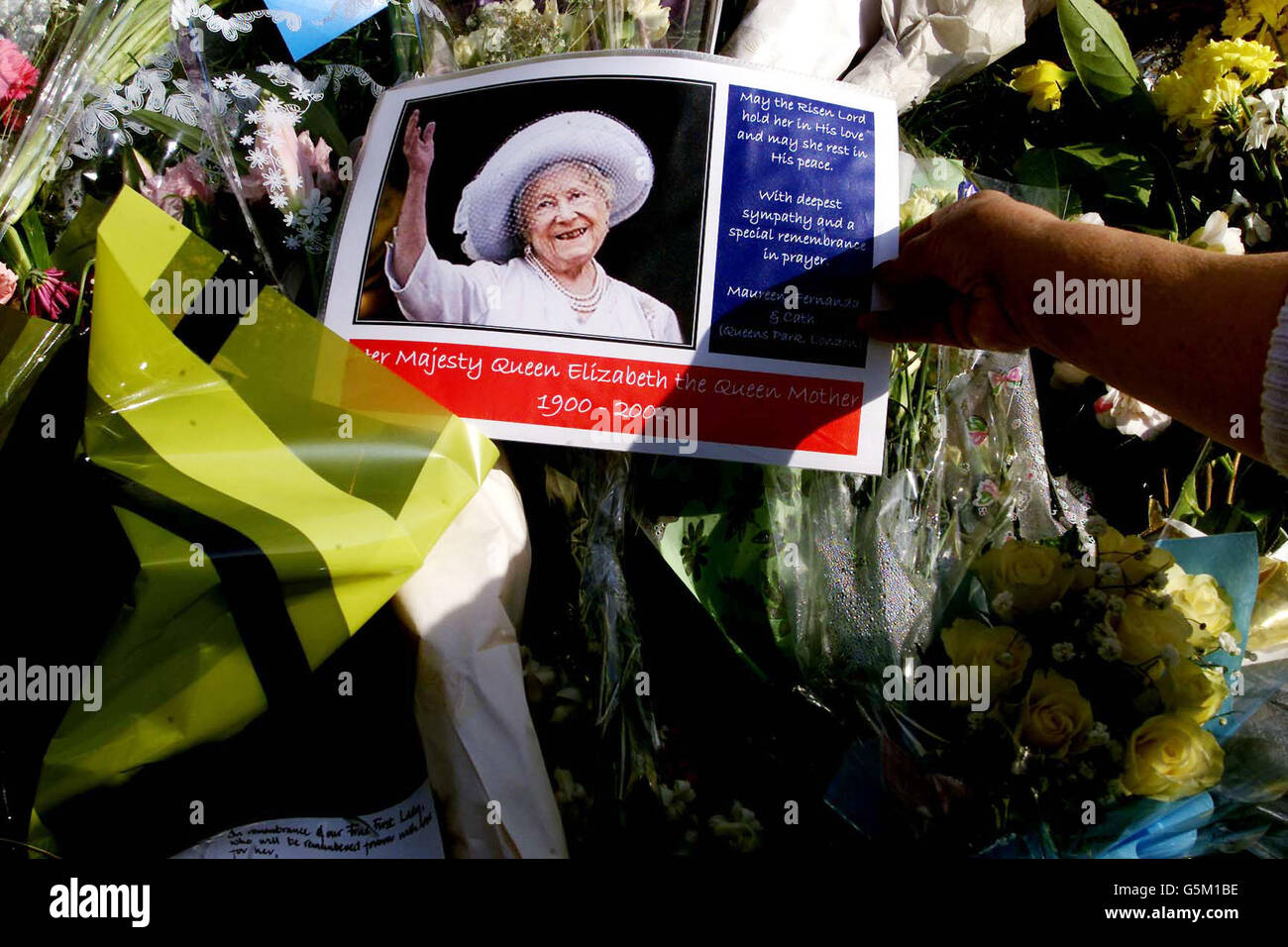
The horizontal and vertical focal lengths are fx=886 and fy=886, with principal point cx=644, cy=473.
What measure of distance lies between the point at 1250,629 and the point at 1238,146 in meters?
0.79

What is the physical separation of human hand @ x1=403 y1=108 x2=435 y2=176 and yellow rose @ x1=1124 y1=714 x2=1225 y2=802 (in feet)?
3.26

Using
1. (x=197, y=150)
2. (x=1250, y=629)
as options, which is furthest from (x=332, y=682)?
(x=1250, y=629)

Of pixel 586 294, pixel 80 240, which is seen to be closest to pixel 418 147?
pixel 586 294

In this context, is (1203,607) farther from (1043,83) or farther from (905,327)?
(1043,83)

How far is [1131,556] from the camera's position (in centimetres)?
93

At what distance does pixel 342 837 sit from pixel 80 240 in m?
0.83

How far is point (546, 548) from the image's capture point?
1.12 m

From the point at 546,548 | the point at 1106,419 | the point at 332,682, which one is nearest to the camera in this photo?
the point at 332,682

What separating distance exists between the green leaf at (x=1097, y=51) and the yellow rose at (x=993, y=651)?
1035mm

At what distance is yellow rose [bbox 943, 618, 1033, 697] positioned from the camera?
89cm

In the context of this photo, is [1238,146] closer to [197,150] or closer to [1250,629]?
[1250,629]

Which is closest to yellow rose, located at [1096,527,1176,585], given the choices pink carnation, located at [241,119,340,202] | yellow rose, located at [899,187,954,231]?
yellow rose, located at [899,187,954,231]

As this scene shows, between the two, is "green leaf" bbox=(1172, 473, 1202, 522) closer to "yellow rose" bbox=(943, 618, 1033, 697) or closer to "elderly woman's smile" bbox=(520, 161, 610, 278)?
"yellow rose" bbox=(943, 618, 1033, 697)

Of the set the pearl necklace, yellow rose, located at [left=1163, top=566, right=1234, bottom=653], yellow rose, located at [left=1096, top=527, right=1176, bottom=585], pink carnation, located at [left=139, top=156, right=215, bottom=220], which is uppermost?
pink carnation, located at [left=139, top=156, right=215, bottom=220]
